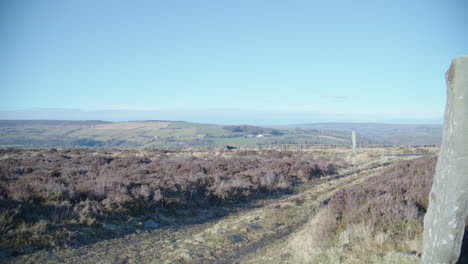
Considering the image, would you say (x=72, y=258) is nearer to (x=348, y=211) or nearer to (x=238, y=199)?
(x=348, y=211)

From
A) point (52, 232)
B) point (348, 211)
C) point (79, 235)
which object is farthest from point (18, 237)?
point (348, 211)

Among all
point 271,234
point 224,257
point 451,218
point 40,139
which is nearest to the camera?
point 451,218

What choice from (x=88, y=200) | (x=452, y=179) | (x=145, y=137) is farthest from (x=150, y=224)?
(x=145, y=137)

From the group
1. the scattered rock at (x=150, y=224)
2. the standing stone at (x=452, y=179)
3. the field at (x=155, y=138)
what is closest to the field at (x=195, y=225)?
the scattered rock at (x=150, y=224)

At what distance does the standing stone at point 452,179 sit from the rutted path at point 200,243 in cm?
412

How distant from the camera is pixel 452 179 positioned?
4414 millimetres

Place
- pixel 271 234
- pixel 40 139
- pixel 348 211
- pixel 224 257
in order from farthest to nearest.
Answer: pixel 40 139, pixel 271 234, pixel 348 211, pixel 224 257

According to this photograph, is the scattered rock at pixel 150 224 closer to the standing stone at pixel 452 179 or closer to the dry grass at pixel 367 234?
the dry grass at pixel 367 234

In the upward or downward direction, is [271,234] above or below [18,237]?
below

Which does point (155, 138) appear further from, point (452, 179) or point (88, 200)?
point (452, 179)

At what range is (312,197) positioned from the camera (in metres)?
14.6

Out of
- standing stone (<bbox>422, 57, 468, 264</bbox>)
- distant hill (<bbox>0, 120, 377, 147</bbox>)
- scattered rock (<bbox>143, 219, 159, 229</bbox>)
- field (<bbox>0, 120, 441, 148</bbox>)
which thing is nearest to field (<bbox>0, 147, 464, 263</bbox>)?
scattered rock (<bbox>143, 219, 159, 229</bbox>)

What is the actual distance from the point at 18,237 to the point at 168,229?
13.3ft

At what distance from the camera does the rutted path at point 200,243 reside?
7.13 m
